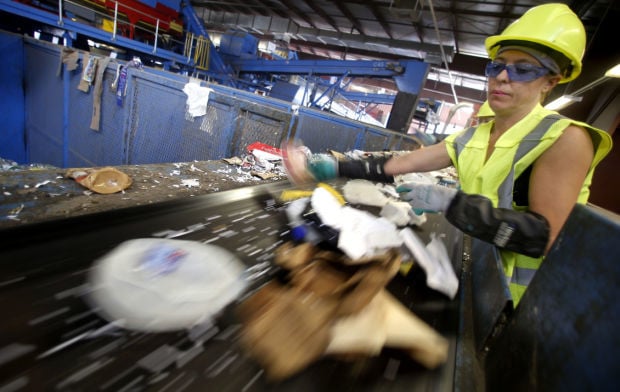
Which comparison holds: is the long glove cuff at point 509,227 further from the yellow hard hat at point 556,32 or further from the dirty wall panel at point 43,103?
the dirty wall panel at point 43,103

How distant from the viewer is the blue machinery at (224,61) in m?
4.55

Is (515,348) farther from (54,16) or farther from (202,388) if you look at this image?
(54,16)

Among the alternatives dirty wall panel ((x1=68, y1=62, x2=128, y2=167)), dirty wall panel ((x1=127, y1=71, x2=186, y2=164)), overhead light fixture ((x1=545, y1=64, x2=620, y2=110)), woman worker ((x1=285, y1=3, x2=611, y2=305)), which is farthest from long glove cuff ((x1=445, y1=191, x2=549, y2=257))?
dirty wall panel ((x1=68, y1=62, x2=128, y2=167))

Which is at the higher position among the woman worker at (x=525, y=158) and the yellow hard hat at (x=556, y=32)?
the yellow hard hat at (x=556, y=32)

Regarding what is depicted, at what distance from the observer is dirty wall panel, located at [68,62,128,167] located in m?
3.36

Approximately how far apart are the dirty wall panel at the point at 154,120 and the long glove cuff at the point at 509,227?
2.88 m

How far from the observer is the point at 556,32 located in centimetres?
96

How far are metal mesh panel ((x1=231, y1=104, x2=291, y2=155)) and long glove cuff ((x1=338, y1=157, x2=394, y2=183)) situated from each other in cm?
121

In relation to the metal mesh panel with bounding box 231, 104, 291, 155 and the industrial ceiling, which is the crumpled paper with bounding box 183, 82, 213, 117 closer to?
the metal mesh panel with bounding box 231, 104, 291, 155

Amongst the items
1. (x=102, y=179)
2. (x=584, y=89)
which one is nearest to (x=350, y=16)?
(x=584, y=89)

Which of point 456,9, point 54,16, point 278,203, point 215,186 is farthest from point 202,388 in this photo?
point 456,9

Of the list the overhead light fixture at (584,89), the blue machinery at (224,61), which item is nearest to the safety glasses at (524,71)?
the overhead light fixture at (584,89)

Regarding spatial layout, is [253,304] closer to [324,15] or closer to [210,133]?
[210,133]

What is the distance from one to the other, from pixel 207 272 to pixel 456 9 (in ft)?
29.8
